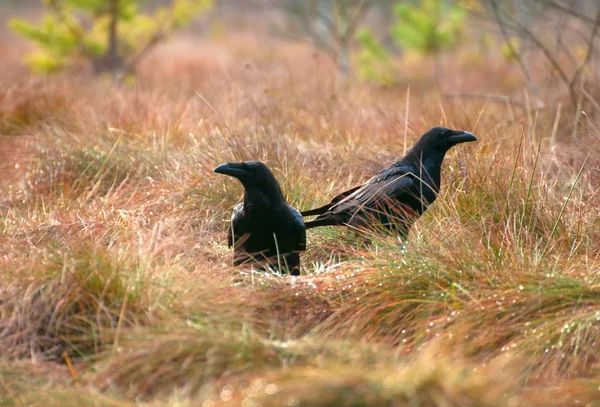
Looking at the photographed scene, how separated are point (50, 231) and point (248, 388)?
87.8 inches

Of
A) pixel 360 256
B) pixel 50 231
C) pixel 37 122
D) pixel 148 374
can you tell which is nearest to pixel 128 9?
pixel 37 122

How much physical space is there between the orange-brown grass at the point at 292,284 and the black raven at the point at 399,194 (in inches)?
5.2

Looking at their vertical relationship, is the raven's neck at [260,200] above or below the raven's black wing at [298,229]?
above

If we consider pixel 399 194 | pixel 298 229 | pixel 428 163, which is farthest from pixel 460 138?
pixel 298 229

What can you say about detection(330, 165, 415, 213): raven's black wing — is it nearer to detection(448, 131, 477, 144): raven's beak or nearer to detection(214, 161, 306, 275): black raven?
detection(448, 131, 477, 144): raven's beak

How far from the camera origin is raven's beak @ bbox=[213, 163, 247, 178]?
398 cm

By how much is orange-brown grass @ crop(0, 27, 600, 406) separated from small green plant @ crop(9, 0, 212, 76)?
5019 mm

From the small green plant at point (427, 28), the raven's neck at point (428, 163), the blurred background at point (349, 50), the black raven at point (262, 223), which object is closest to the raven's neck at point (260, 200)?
the black raven at point (262, 223)

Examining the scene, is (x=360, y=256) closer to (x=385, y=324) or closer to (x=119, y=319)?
(x=385, y=324)

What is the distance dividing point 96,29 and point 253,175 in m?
7.92

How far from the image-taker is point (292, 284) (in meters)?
3.83

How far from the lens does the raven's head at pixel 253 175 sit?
400 centimetres

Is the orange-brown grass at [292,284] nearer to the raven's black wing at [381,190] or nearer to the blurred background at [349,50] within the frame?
the raven's black wing at [381,190]

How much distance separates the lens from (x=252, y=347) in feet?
10.00
